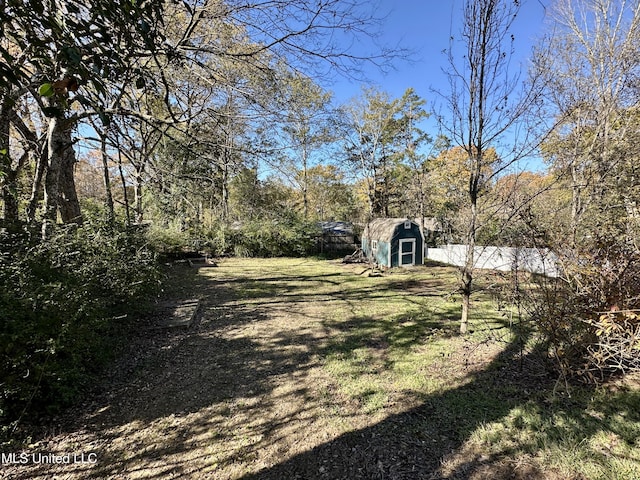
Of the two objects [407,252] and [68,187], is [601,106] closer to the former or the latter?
[407,252]

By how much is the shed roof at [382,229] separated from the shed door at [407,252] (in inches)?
26.5

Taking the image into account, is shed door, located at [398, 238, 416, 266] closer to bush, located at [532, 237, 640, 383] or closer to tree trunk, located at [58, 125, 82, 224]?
bush, located at [532, 237, 640, 383]

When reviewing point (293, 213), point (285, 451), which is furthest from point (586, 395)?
point (293, 213)

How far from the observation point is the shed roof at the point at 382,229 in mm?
11555

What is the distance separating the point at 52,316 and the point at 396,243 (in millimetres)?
10550

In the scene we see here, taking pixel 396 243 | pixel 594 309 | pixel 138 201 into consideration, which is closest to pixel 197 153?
pixel 594 309

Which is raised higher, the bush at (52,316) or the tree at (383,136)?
the tree at (383,136)

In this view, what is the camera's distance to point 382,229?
39.8 ft

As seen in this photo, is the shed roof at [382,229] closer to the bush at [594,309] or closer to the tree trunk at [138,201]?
the tree trunk at [138,201]

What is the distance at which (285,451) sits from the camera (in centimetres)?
219

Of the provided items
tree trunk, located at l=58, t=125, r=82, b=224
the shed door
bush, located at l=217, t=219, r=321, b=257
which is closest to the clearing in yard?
tree trunk, located at l=58, t=125, r=82, b=224

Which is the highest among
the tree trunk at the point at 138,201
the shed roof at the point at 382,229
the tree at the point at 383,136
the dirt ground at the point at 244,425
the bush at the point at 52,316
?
the tree at the point at 383,136

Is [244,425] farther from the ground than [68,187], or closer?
closer

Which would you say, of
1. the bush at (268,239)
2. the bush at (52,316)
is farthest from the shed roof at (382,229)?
the bush at (52,316)
